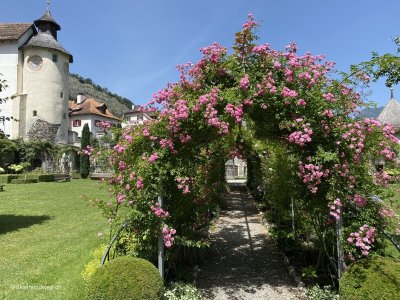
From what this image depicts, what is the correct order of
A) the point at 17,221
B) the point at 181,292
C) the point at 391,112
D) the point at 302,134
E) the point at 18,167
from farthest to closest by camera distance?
the point at 391,112, the point at 18,167, the point at 17,221, the point at 181,292, the point at 302,134

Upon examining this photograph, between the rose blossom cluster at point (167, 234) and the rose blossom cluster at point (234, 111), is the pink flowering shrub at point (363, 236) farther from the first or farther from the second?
A: the rose blossom cluster at point (167, 234)

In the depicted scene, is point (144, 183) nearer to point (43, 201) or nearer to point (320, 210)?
point (320, 210)

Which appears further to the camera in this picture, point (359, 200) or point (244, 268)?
Answer: point (244, 268)

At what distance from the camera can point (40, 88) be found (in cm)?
3619

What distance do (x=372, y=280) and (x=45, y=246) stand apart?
7.12 metres

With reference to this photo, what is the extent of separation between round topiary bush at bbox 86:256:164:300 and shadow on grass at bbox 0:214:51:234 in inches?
280

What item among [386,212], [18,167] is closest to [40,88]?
[18,167]

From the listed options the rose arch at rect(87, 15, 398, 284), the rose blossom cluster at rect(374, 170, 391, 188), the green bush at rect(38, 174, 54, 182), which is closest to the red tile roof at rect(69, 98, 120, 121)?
the green bush at rect(38, 174, 54, 182)

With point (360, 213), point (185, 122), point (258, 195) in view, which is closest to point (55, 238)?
point (185, 122)

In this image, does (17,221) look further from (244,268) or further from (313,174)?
(313,174)

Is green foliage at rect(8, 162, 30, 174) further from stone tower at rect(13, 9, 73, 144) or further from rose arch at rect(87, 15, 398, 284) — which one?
rose arch at rect(87, 15, 398, 284)

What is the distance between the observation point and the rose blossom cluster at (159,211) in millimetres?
→ 4957

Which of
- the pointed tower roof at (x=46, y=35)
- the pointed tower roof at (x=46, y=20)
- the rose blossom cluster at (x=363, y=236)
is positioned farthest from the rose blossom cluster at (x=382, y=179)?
the pointed tower roof at (x=46, y=20)

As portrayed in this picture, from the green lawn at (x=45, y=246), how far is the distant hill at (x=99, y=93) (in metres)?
91.4
